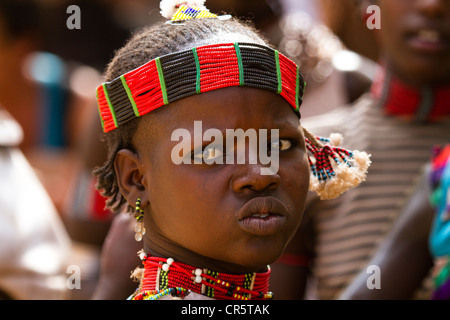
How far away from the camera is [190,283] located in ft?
8.54

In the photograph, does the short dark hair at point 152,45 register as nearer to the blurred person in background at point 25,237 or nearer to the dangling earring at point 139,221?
the dangling earring at point 139,221

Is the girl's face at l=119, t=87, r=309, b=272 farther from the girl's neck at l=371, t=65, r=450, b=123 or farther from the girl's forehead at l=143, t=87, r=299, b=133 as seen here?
the girl's neck at l=371, t=65, r=450, b=123

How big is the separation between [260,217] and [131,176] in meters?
0.48

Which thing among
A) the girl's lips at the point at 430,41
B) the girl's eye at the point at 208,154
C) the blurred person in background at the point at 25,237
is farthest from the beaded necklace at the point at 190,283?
the girl's lips at the point at 430,41

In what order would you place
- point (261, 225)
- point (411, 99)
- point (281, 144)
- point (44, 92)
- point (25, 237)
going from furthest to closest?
point (44, 92), point (411, 99), point (25, 237), point (281, 144), point (261, 225)

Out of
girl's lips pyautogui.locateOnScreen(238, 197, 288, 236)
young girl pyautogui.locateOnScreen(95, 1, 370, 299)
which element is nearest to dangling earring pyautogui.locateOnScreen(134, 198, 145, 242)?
young girl pyautogui.locateOnScreen(95, 1, 370, 299)

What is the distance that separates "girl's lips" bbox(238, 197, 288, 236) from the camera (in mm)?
2408

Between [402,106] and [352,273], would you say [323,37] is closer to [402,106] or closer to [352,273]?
[402,106]

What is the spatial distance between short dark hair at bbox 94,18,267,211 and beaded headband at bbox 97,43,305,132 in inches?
2.1

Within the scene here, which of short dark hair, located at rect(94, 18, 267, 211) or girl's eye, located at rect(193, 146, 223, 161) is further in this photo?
short dark hair, located at rect(94, 18, 267, 211)

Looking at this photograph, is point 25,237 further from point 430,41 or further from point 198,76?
point 430,41

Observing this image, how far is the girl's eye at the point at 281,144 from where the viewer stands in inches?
99.1

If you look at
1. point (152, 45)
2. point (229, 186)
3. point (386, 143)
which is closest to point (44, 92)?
point (386, 143)

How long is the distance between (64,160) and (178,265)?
168 inches
